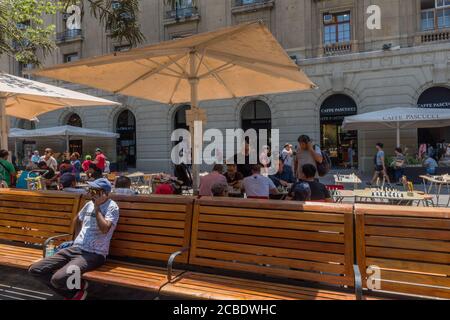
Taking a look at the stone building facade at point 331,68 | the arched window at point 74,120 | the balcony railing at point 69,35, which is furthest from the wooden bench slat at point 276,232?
the balcony railing at point 69,35

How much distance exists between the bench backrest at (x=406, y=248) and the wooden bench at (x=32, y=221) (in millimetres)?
3410

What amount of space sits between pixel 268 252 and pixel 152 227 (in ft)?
4.50

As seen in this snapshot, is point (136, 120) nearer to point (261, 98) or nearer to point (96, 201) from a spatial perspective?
point (261, 98)

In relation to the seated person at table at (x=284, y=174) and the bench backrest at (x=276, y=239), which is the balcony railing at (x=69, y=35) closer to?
the seated person at table at (x=284, y=174)

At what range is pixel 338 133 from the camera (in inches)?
834

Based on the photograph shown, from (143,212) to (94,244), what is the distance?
619 mm

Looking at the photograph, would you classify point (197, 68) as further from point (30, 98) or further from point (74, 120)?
point (74, 120)

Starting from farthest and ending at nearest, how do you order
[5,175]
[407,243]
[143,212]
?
[5,175]
[143,212]
[407,243]

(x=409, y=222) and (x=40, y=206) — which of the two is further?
(x=40, y=206)


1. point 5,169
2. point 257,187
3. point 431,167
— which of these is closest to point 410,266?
point 257,187

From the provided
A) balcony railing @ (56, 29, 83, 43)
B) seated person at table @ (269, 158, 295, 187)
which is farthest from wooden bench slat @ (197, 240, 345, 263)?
balcony railing @ (56, 29, 83, 43)

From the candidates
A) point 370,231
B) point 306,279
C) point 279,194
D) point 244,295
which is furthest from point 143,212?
point 279,194

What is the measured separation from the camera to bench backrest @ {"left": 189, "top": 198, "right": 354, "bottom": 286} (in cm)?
345
